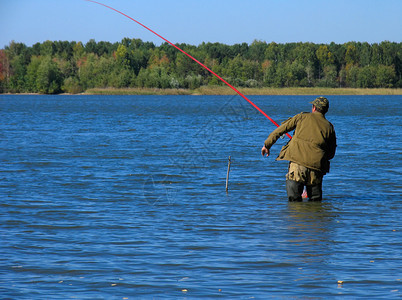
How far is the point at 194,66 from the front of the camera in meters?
136

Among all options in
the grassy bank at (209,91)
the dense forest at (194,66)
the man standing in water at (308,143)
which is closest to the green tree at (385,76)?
the dense forest at (194,66)

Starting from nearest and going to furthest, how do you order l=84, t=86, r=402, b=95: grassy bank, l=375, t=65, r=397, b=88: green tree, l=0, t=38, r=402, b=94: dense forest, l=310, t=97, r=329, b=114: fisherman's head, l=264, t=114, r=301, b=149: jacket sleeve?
1. l=264, t=114, r=301, b=149: jacket sleeve
2. l=310, t=97, r=329, b=114: fisherman's head
3. l=84, t=86, r=402, b=95: grassy bank
4. l=0, t=38, r=402, b=94: dense forest
5. l=375, t=65, r=397, b=88: green tree

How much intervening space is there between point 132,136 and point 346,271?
22.7m

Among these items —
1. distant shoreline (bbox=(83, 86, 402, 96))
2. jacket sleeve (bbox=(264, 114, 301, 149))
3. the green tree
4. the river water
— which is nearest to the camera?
the river water

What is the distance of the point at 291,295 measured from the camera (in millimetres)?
5945

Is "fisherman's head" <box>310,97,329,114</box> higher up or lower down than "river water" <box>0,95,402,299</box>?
higher up

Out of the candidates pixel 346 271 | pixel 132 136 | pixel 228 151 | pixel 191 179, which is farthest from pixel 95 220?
pixel 132 136

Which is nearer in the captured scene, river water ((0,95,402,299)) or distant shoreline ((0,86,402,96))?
river water ((0,95,402,299))

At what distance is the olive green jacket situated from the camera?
935 cm

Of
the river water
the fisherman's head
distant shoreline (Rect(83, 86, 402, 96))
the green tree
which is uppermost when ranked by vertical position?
the green tree

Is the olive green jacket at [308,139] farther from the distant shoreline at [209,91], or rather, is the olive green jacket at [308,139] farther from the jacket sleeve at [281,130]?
the distant shoreline at [209,91]

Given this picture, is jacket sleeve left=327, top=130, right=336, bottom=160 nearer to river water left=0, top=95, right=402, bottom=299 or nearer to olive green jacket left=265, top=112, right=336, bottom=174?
olive green jacket left=265, top=112, right=336, bottom=174

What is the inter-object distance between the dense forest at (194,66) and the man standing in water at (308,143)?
11183cm

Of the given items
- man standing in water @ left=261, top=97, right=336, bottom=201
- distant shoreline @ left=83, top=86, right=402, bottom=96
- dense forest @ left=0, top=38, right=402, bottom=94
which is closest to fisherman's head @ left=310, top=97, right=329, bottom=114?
man standing in water @ left=261, top=97, right=336, bottom=201
